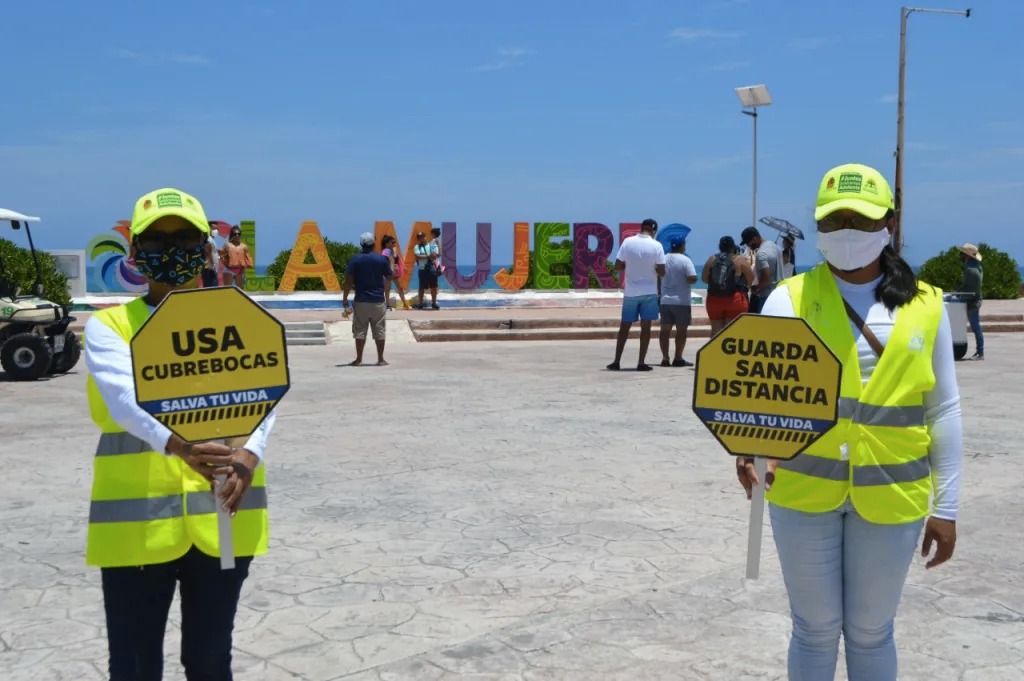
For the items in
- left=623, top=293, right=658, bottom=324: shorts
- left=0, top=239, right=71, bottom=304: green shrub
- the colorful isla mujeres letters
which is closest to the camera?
left=623, top=293, right=658, bottom=324: shorts

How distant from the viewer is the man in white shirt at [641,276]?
13.3 metres

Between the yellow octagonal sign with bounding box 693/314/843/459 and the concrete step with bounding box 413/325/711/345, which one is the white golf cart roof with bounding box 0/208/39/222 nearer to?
the concrete step with bounding box 413/325/711/345

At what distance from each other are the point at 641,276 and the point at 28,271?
987 cm

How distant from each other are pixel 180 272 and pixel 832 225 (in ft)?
5.81

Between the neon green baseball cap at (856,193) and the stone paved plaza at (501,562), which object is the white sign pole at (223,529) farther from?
the neon green baseball cap at (856,193)

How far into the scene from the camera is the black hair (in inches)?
118

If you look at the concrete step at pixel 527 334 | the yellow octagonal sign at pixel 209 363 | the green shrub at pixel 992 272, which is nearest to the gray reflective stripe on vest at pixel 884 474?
the yellow octagonal sign at pixel 209 363

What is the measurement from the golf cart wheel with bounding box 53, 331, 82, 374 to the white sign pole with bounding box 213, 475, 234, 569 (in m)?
11.6

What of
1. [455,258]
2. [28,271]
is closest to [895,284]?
[28,271]

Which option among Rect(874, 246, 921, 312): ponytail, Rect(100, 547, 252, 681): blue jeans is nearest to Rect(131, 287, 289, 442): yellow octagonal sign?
Rect(100, 547, 252, 681): blue jeans

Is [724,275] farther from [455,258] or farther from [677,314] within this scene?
[455,258]

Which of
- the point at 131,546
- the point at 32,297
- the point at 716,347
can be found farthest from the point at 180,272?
the point at 32,297

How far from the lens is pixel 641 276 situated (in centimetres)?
1337

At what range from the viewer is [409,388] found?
1212 centimetres
